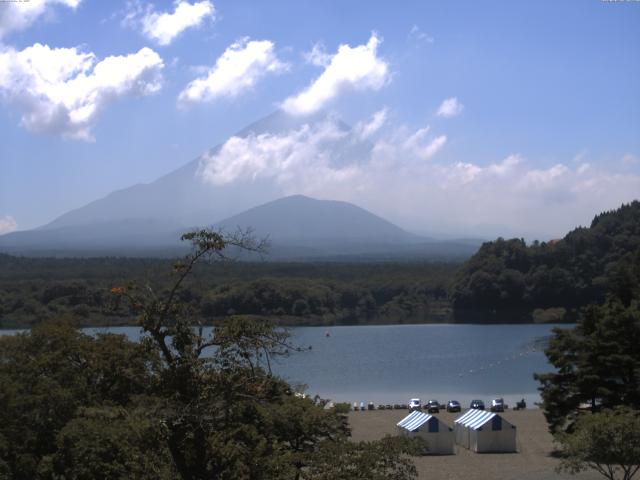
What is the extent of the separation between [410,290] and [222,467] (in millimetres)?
63035

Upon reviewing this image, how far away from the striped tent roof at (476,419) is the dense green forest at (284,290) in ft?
82.5

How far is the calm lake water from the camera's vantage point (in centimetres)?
3073

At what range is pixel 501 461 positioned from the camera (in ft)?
57.1

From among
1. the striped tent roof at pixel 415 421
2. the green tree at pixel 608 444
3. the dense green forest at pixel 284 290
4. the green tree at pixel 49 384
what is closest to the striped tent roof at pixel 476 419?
the striped tent roof at pixel 415 421

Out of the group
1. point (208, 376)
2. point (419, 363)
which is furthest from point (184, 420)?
point (419, 363)

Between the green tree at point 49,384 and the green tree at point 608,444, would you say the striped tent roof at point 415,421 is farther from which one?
the green tree at point 49,384

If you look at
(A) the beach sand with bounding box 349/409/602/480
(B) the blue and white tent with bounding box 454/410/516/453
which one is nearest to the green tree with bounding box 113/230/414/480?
(A) the beach sand with bounding box 349/409/602/480

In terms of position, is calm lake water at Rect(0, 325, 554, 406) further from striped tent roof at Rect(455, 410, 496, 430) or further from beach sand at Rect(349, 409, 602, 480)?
striped tent roof at Rect(455, 410, 496, 430)

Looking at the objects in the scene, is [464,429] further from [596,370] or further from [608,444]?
[608,444]

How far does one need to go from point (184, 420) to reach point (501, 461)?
12.5 metres

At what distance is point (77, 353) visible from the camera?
10.5m

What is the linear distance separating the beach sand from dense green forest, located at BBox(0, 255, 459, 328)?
2299 cm

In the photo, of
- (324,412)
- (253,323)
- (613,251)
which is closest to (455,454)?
(324,412)

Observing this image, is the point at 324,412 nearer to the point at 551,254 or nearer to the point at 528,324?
the point at 528,324
